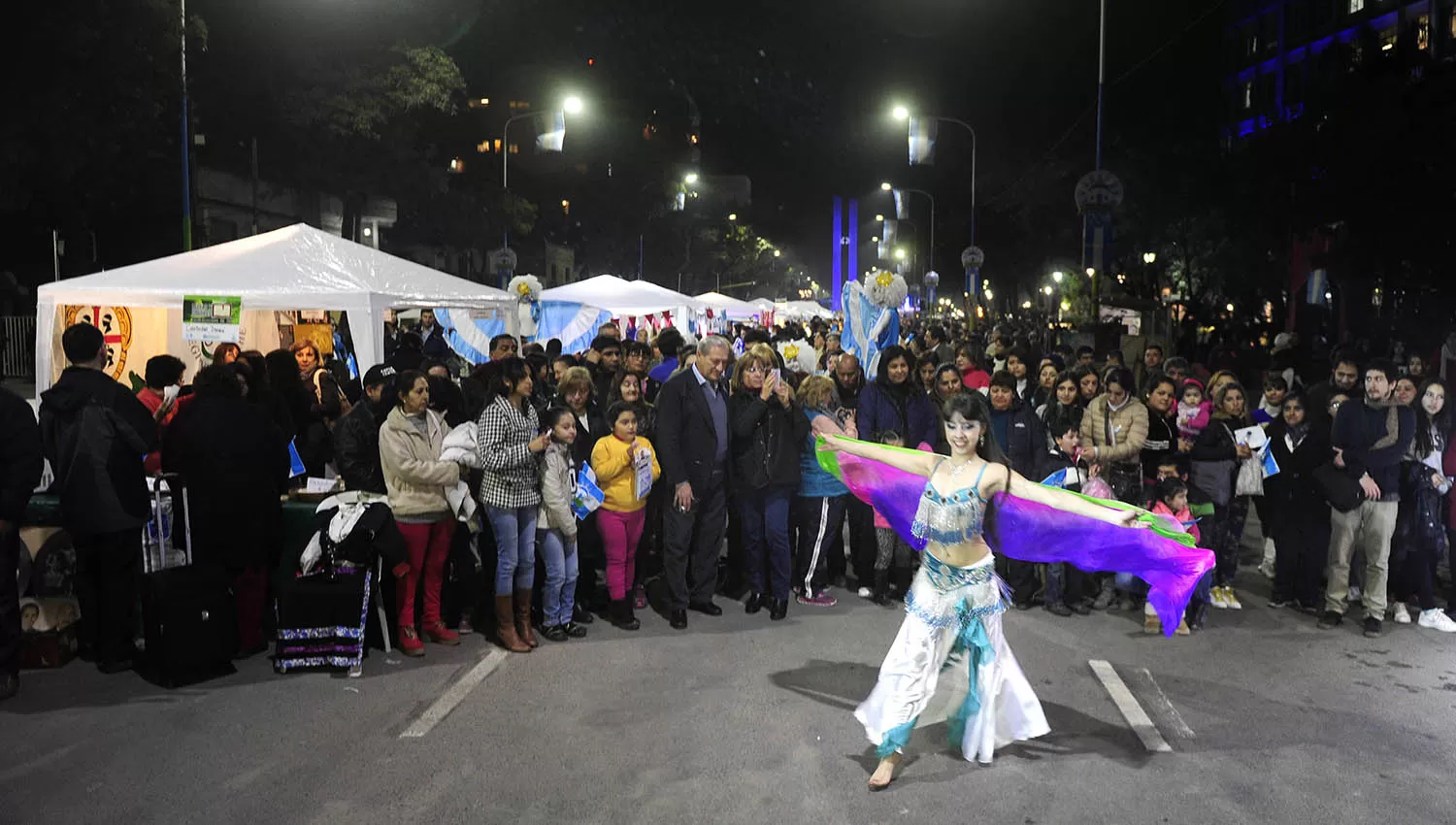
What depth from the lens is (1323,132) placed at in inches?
880

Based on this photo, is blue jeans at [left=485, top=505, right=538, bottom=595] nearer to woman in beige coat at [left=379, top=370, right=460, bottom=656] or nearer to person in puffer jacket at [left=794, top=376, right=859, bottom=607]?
woman in beige coat at [left=379, top=370, right=460, bottom=656]

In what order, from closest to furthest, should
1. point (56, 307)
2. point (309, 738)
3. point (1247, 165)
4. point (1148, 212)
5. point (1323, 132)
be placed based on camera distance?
point (309, 738) → point (56, 307) → point (1323, 132) → point (1247, 165) → point (1148, 212)

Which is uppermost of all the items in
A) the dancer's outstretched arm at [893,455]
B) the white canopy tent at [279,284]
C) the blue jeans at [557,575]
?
the white canopy tent at [279,284]

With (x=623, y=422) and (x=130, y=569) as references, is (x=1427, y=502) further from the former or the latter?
(x=130, y=569)

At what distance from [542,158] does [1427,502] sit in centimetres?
4886

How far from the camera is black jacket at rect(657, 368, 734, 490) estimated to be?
826 cm

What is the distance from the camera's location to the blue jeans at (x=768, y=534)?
8.61m

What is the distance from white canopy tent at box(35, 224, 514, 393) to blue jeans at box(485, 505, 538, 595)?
15.4 ft

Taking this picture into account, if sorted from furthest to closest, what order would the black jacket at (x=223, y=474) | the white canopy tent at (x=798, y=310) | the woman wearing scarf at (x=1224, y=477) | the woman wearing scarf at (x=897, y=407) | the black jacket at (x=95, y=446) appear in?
the white canopy tent at (x=798, y=310) → the woman wearing scarf at (x=897, y=407) → the woman wearing scarf at (x=1224, y=477) → the black jacket at (x=223, y=474) → the black jacket at (x=95, y=446)

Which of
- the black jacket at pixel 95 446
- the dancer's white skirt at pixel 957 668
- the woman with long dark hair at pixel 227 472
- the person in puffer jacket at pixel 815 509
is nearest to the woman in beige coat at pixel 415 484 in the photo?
the woman with long dark hair at pixel 227 472

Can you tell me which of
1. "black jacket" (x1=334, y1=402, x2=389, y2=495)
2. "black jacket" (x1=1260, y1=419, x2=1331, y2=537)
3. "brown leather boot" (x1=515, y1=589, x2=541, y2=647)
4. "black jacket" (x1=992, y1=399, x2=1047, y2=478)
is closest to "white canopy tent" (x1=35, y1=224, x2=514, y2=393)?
"black jacket" (x1=334, y1=402, x2=389, y2=495)

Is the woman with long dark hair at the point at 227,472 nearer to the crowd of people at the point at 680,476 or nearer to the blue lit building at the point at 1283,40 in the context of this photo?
the crowd of people at the point at 680,476

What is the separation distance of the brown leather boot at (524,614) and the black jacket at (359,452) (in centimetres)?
112

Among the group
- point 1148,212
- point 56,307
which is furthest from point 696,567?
point 1148,212
